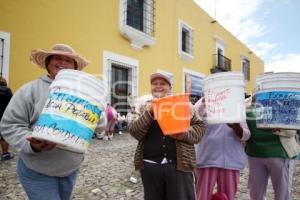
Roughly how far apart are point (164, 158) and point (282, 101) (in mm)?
907

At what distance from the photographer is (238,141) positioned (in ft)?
8.48

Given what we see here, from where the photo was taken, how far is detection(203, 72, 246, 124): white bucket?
1969 mm

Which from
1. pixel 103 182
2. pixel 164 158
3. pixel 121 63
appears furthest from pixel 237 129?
pixel 121 63

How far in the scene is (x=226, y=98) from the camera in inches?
77.5

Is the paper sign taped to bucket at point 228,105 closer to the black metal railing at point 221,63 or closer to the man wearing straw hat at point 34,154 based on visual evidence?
the man wearing straw hat at point 34,154

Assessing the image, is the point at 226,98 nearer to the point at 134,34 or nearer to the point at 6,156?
the point at 6,156

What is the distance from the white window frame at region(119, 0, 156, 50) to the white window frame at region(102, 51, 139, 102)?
621 mm

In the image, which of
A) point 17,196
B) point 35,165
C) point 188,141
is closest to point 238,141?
point 188,141

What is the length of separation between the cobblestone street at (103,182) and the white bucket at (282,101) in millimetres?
2119

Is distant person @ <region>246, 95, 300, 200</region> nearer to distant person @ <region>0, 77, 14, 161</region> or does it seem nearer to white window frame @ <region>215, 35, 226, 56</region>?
distant person @ <region>0, 77, 14, 161</region>

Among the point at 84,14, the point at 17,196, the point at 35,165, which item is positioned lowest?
the point at 17,196

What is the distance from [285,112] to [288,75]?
25cm

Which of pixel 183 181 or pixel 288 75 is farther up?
pixel 288 75

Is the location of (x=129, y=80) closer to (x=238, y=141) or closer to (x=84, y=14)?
(x=84, y=14)
